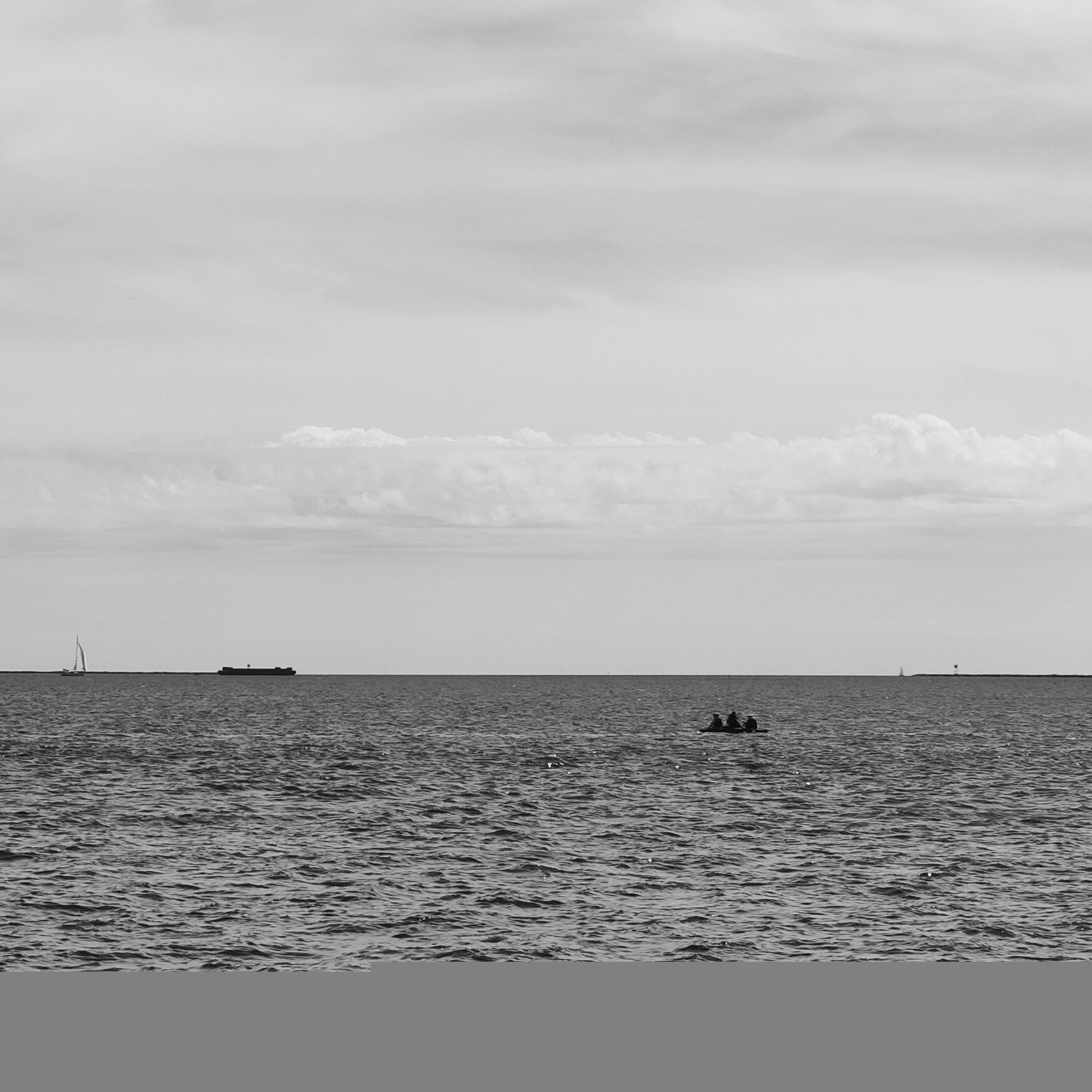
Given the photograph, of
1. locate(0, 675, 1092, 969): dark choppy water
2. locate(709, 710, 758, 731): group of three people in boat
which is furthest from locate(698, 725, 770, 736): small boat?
locate(0, 675, 1092, 969): dark choppy water

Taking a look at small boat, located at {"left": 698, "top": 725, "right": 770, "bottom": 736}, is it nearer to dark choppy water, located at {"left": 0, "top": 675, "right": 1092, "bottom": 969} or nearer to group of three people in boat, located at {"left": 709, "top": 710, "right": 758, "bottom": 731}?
group of three people in boat, located at {"left": 709, "top": 710, "right": 758, "bottom": 731}

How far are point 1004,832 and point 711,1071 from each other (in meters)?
43.9

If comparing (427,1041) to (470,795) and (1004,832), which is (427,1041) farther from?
(470,795)

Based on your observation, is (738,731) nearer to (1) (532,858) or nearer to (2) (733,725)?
(2) (733,725)

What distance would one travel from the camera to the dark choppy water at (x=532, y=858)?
34250 mm

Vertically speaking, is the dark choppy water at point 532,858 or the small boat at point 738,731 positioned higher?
the dark choppy water at point 532,858

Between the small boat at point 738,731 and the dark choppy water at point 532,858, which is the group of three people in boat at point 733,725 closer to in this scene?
the small boat at point 738,731

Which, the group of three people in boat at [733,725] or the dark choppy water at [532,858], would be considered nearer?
the dark choppy water at [532,858]

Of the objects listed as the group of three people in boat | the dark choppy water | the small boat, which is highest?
the dark choppy water

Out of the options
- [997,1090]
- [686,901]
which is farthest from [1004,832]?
[997,1090]

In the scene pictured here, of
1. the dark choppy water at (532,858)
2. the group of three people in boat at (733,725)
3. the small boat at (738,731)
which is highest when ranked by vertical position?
the dark choppy water at (532,858)

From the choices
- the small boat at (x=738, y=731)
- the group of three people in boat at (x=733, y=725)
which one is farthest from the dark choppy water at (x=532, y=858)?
the small boat at (x=738, y=731)

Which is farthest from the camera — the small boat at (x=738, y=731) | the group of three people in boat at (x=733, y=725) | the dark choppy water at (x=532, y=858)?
the small boat at (x=738, y=731)

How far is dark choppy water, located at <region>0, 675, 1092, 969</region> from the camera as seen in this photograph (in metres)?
34.2
